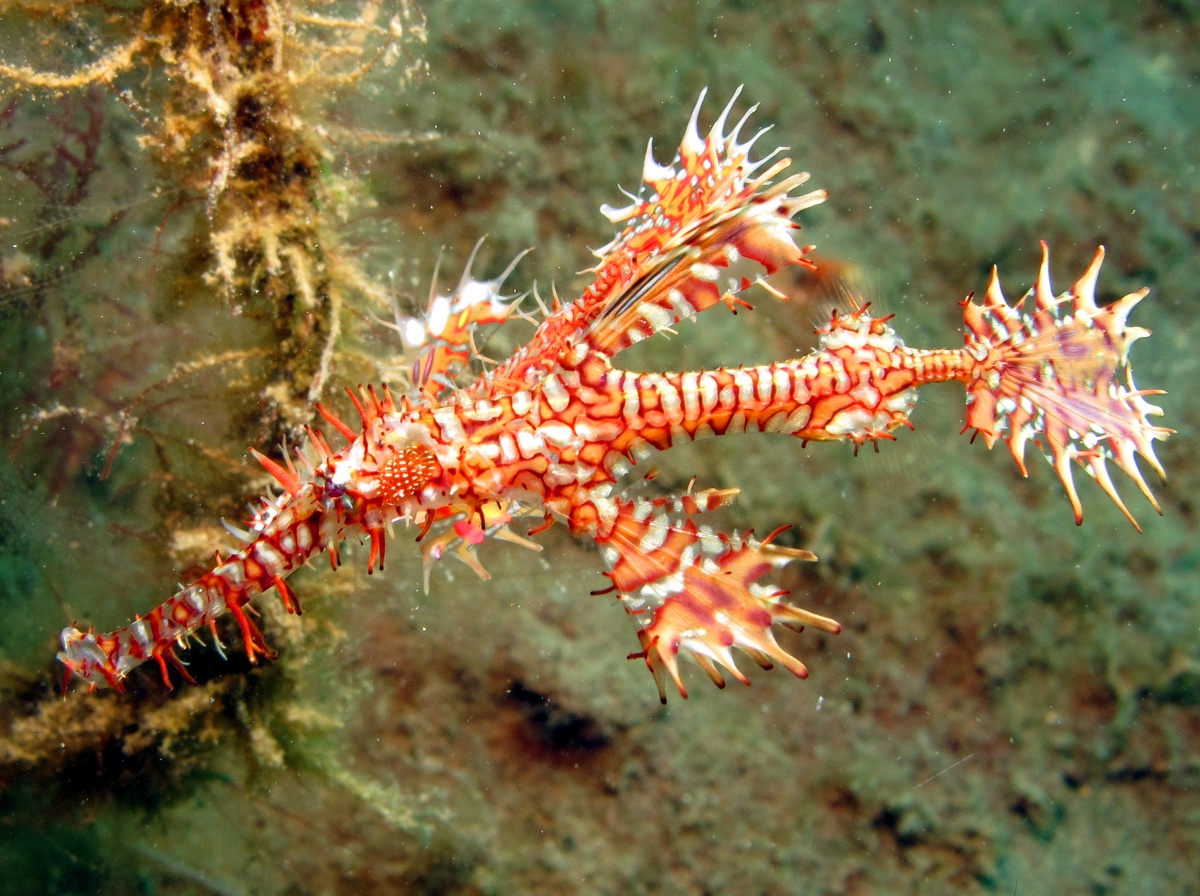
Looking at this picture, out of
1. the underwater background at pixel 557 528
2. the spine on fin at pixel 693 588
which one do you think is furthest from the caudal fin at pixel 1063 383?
the spine on fin at pixel 693 588

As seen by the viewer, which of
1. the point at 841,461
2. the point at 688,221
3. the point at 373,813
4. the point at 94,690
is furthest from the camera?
the point at 841,461

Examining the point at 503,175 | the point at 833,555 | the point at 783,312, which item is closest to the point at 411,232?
the point at 503,175

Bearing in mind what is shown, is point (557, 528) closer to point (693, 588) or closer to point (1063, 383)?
point (693, 588)

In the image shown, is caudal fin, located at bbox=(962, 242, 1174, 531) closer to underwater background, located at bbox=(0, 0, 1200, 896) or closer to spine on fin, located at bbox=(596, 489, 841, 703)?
underwater background, located at bbox=(0, 0, 1200, 896)

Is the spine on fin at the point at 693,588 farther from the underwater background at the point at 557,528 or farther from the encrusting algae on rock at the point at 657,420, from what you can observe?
the underwater background at the point at 557,528

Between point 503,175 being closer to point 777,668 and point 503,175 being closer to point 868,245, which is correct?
point 868,245

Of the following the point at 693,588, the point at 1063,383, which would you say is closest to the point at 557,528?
the point at 693,588
